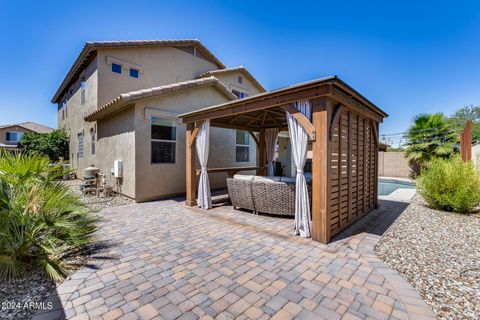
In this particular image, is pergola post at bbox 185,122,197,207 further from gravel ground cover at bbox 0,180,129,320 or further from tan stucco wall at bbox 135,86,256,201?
gravel ground cover at bbox 0,180,129,320

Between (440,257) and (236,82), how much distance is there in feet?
47.2

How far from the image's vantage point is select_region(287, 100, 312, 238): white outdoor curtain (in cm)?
447

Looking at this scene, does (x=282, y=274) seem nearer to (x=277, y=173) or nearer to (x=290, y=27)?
(x=277, y=173)

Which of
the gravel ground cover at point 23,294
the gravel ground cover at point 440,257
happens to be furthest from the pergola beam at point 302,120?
the gravel ground cover at point 23,294

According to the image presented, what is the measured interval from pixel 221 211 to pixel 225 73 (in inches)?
430

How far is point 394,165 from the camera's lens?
1833 centimetres

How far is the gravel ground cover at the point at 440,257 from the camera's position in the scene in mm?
2490

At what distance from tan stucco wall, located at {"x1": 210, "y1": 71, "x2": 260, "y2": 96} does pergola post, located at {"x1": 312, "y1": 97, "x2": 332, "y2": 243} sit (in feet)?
37.2

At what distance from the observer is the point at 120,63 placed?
1127 cm

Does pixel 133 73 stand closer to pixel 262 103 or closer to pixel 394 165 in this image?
pixel 262 103

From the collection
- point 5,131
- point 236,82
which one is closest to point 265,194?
point 236,82

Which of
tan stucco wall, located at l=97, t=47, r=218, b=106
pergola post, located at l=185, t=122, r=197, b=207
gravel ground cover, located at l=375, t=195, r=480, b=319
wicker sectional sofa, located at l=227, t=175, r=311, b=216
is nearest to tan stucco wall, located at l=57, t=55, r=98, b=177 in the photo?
tan stucco wall, located at l=97, t=47, r=218, b=106

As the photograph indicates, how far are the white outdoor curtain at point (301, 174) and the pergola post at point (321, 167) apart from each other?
0.89 feet

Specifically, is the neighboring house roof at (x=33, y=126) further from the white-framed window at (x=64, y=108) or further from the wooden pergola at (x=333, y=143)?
the wooden pergola at (x=333, y=143)
